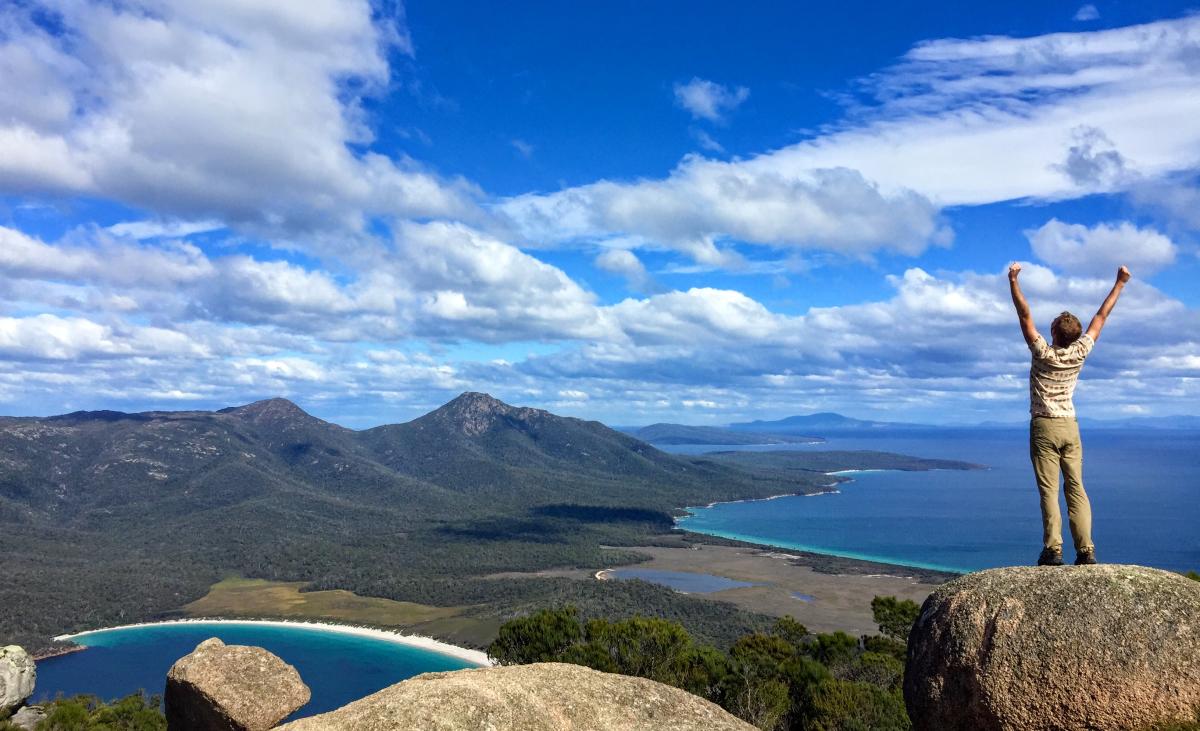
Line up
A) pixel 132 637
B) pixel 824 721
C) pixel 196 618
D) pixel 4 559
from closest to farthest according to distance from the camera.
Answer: pixel 824 721 < pixel 132 637 < pixel 196 618 < pixel 4 559

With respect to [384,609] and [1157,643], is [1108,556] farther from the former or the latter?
[1157,643]

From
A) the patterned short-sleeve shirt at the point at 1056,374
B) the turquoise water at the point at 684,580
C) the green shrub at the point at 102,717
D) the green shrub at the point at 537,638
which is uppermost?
the patterned short-sleeve shirt at the point at 1056,374

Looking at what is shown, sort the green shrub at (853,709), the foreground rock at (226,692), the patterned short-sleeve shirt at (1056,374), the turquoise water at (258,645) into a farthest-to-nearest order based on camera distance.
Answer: the turquoise water at (258,645), the green shrub at (853,709), the foreground rock at (226,692), the patterned short-sleeve shirt at (1056,374)

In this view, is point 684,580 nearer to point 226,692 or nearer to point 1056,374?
point 226,692

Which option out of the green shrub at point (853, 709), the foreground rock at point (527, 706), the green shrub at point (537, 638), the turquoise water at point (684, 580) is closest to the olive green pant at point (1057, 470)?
the foreground rock at point (527, 706)

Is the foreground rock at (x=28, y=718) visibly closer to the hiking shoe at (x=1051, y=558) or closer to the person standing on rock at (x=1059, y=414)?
the hiking shoe at (x=1051, y=558)

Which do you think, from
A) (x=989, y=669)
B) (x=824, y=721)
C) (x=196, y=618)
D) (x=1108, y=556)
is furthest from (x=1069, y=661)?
(x=1108, y=556)

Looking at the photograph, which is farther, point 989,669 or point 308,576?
point 308,576
